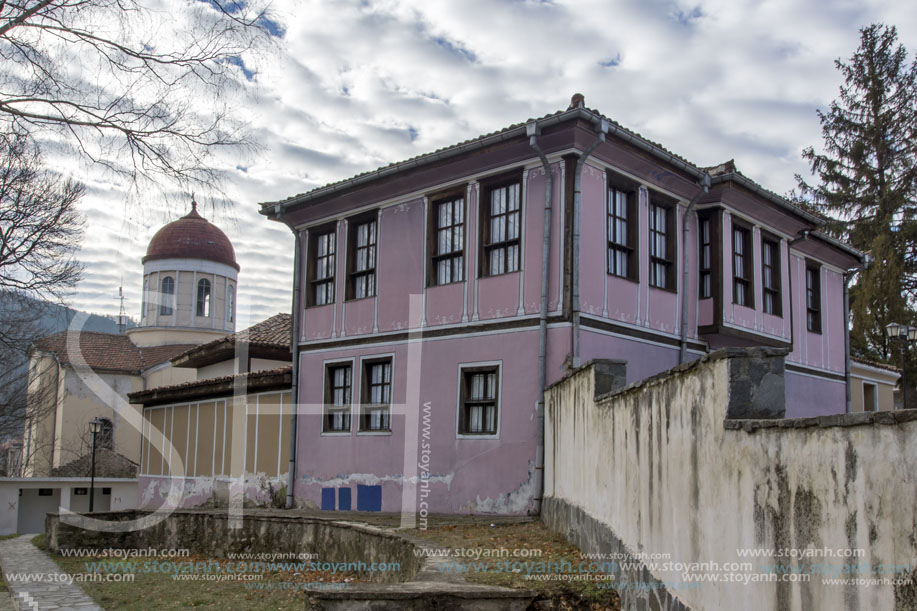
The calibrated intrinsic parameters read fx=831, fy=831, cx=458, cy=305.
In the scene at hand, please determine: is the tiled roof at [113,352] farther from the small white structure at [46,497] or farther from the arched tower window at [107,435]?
the small white structure at [46,497]

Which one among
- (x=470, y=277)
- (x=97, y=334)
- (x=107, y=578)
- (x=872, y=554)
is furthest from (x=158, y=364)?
(x=872, y=554)

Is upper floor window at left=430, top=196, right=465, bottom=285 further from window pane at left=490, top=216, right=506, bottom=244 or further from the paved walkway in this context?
the paved walkway

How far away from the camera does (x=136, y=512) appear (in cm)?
1838

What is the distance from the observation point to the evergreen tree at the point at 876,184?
2802 centimetres

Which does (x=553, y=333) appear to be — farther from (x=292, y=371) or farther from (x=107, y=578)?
(x=107, y=578)

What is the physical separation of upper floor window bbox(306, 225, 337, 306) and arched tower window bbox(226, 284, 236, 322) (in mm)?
24951

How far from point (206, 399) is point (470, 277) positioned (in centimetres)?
1062

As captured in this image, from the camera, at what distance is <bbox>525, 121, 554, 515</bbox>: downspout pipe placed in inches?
474

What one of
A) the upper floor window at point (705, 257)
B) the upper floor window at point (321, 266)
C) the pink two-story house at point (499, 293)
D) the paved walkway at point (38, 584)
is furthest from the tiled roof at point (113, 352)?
the upper floor window at point (705, 257)

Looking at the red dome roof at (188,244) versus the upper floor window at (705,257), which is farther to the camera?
the red dome roof at (188,244)

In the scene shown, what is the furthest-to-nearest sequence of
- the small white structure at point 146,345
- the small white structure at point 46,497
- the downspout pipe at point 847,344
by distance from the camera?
the small white structure at point 146,345 → the small white structure at point 46,497 → the downspout pipe at point 847,344

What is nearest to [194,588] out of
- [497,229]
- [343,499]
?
[343,499]

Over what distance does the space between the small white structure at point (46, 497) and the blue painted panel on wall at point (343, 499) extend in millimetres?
20547

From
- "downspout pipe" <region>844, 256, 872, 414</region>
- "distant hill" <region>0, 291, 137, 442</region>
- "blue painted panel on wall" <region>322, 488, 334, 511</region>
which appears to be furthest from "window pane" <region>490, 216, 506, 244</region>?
"downspout pipe" <region>844, 256, 872, 414</region>
